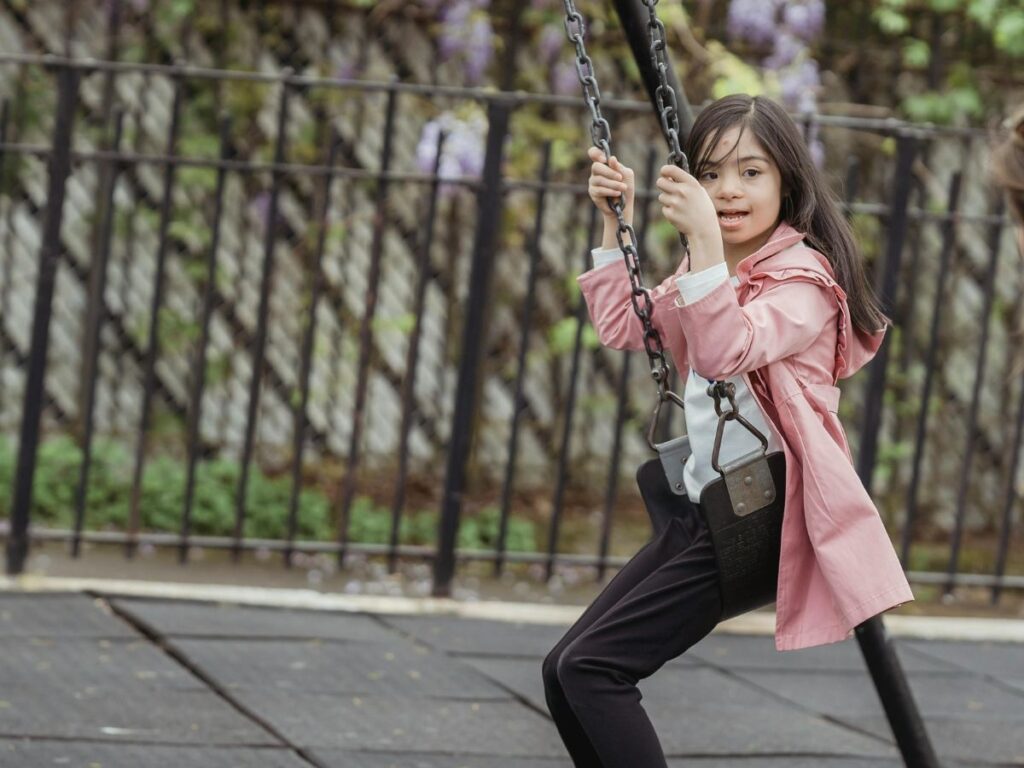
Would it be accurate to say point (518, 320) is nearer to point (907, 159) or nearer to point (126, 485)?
point (126, 485)

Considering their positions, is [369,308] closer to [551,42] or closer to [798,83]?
[551,42]

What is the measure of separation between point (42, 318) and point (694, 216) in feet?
11.8

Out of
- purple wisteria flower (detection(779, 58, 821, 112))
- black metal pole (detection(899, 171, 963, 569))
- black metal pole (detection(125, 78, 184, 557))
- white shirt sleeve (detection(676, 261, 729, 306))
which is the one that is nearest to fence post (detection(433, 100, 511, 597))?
black metal pole (detection(125, 78, 184, 557))

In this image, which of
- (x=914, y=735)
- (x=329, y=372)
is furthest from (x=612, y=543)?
(x=914, y=735)

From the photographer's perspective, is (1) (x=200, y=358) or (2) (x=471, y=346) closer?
(2) (x=471, y=346)

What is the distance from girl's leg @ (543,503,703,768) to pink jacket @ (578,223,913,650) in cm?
20

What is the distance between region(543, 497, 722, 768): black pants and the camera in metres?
2.87

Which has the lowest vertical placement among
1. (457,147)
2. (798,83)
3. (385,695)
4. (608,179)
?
(385,695)

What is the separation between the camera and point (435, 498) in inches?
317

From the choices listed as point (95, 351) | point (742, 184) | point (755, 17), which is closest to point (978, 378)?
point (755, 17)

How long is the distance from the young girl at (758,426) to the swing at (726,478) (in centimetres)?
3

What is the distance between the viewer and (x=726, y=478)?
285cm

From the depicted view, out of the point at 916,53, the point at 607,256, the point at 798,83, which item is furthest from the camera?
the point at 916,53

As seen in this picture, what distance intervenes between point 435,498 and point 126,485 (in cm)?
148
